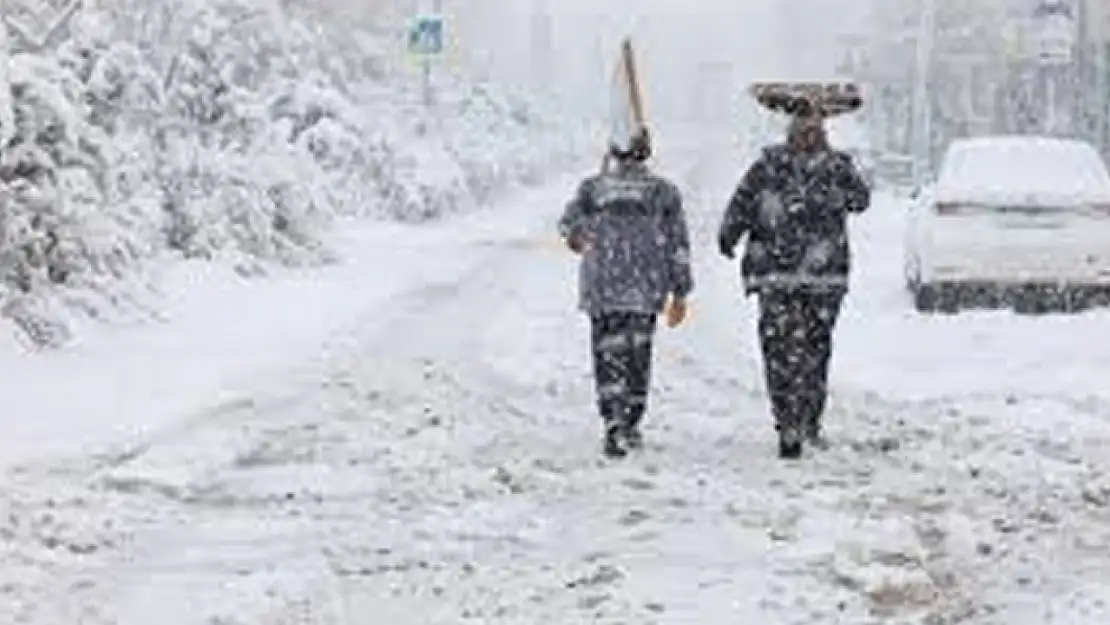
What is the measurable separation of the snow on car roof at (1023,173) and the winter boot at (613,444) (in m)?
8.04

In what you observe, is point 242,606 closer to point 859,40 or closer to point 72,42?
point 72,42

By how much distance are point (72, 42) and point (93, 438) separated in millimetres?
8834

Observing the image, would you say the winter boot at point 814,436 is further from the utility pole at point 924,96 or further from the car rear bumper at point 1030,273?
the utility pole at point 924,96

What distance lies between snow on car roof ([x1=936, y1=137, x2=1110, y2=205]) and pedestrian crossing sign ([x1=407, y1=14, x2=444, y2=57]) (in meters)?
18.2

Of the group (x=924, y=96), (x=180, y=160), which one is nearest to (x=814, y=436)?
(x=180, y=160)

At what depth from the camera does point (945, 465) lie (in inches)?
426

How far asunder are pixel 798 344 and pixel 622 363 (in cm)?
88

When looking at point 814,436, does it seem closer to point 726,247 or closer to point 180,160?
point 726,247

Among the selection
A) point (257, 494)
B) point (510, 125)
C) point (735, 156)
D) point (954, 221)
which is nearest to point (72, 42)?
point (954, 221)

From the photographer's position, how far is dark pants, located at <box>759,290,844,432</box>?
11.2 meters

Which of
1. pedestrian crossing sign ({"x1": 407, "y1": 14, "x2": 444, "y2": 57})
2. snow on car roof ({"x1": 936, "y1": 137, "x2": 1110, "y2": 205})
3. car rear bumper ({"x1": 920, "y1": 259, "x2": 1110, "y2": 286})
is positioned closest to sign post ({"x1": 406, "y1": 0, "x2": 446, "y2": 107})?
pedestrian crossing sign ({"x1": 407, "y1": 14, "x2": 444, "y2": 57})

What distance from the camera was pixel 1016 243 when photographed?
718 inches

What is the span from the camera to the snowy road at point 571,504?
7.93 meters

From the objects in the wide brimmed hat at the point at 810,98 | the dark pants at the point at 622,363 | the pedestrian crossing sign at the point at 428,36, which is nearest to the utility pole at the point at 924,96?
the pedestrian crossing sign at the point at 428,36
